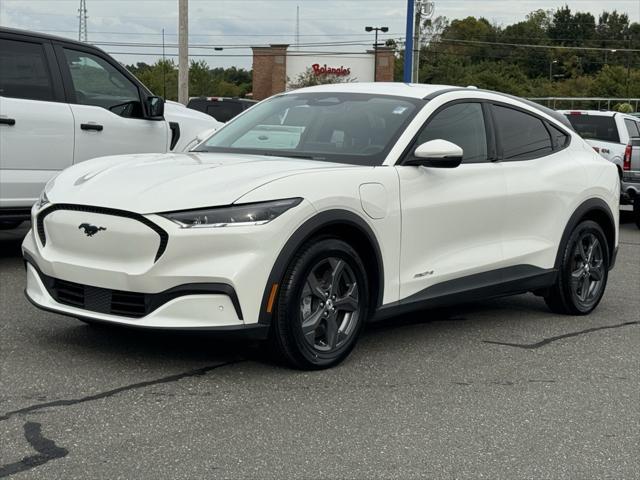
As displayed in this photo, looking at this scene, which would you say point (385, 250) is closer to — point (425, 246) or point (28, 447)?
point (425, 246)

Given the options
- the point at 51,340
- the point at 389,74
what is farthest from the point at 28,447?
the point at 389,74

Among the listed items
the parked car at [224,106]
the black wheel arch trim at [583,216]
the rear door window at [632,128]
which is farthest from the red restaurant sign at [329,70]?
the black wheel arch trim at [583,216]

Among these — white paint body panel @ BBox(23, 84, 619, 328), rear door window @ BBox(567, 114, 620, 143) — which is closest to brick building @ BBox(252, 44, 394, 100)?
rear door window @ BBox(567, 114, 620, 143)

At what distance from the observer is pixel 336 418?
4.42m

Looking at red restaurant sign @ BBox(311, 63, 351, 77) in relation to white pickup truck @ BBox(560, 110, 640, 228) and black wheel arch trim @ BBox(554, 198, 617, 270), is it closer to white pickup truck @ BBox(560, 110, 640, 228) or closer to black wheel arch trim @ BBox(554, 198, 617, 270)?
white pickup truck @ BBox(560, 110, 640, 228)

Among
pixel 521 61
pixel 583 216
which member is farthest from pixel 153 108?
pixel 521 61

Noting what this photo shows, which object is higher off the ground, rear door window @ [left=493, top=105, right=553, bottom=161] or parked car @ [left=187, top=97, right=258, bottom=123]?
rear door window @ [left=493, top=105, right=553, bottom=161]

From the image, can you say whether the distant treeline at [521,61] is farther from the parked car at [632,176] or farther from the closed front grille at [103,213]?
the closed front grille at [103,213]

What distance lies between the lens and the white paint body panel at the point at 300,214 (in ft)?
15.4

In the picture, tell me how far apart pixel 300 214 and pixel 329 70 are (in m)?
83.2

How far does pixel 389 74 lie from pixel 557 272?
81321mm

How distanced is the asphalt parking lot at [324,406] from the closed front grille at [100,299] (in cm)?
23

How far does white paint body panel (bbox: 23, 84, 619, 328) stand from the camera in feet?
15.4

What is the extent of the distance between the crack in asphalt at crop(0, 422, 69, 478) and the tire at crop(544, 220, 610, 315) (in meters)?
4.16
